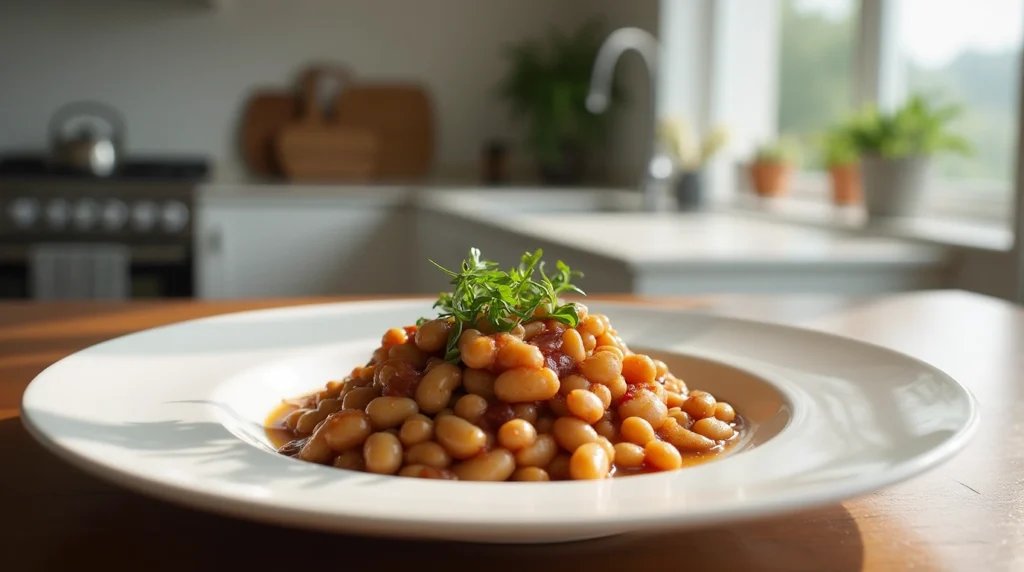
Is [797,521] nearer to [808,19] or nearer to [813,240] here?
[813,240]

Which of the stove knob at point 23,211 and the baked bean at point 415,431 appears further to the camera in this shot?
the stove knob at point 23,211

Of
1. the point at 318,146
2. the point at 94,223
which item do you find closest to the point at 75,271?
the point at 94,223

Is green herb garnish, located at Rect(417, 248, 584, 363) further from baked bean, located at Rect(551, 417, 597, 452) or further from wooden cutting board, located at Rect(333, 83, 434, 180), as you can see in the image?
wooden cutting board, located at Rect(333, 83, 434, 180)

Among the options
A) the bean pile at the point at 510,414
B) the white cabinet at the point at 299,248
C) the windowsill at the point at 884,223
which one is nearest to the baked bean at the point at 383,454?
the bean pile at the point at 510,414

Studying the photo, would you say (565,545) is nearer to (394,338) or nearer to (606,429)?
(606,429)

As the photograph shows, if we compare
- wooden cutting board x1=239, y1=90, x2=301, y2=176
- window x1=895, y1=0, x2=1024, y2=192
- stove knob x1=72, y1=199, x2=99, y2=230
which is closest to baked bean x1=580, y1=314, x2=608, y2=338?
window x1=895, y1=0, x2=1024, y2=192

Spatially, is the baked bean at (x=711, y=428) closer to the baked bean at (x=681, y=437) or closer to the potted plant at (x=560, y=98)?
the baked bean at (x=681, y=437)

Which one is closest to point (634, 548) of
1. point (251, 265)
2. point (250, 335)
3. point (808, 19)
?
point (250, 335)
